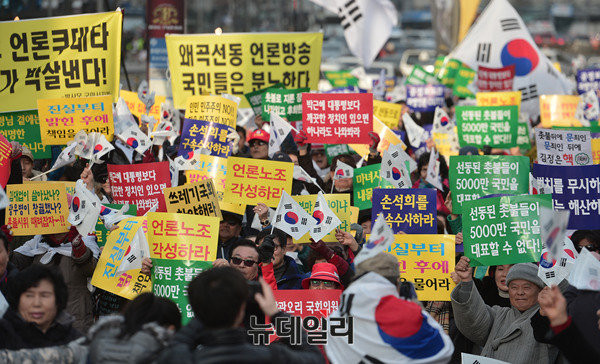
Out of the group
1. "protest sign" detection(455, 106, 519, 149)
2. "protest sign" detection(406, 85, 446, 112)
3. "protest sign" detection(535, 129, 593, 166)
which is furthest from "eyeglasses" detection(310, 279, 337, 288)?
"protest sign" detection(406, 85, 446, 112)

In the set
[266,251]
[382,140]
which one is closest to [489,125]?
[382,140]

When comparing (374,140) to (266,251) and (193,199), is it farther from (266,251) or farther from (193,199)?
(266,251)

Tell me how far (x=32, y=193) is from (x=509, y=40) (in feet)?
29.3

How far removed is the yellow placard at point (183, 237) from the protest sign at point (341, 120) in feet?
11.6

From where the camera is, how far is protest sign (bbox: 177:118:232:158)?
31.8 feet

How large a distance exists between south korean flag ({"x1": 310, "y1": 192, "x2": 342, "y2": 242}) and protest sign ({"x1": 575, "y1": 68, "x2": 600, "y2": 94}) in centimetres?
1079

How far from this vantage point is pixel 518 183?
8.27 metres

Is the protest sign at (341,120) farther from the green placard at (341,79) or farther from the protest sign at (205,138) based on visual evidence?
the green placard at (341,79)

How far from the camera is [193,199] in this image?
7.45m

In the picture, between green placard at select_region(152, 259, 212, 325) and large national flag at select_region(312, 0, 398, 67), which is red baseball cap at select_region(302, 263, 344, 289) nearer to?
green placard at select_region(152, 259, 212, 325)

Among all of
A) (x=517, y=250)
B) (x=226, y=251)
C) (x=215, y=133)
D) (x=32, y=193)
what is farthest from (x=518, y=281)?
(x=215, y=133)

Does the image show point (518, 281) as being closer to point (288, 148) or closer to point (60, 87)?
point (288, 148)

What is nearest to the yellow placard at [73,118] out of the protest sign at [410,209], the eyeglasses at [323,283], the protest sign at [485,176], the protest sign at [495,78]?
the protest sign at [410,209]

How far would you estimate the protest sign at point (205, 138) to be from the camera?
9695mm
